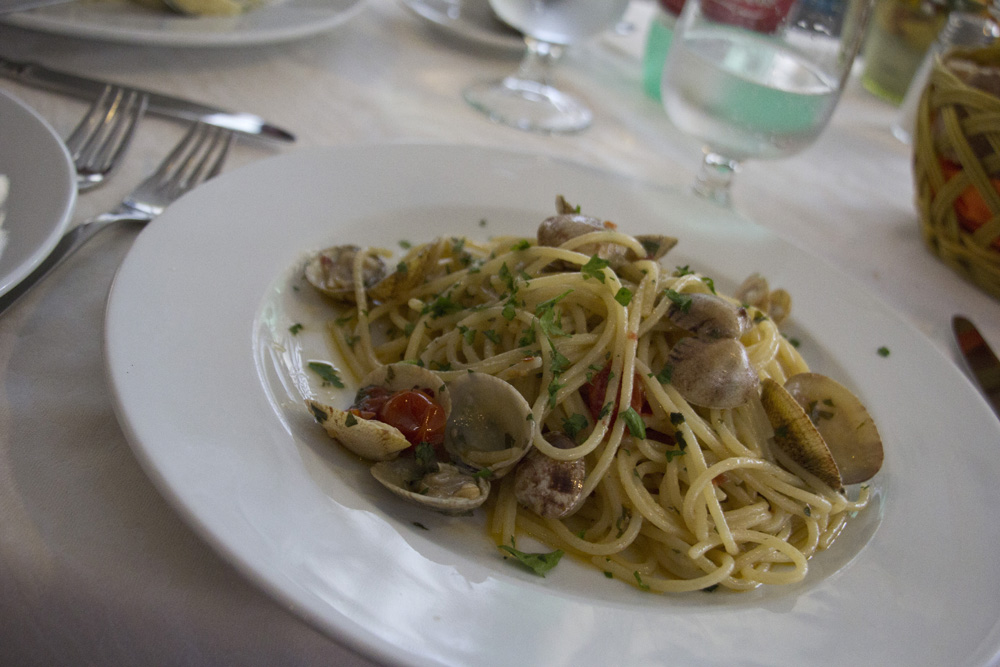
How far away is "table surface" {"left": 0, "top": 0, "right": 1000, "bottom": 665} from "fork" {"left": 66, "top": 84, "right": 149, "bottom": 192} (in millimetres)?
58

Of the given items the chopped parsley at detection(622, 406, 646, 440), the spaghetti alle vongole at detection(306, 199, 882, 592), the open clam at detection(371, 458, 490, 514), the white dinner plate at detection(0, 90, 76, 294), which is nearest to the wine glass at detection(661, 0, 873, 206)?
the spaghetti alle vongole at detection(306, 199, 882, 592)

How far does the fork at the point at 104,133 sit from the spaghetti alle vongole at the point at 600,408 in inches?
30.7

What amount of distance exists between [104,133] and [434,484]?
1.76 metres

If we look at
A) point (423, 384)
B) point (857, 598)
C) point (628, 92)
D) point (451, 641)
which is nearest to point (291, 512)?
point (451, 641)

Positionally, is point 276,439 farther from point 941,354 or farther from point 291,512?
point 941,354

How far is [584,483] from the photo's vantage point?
1935 mm

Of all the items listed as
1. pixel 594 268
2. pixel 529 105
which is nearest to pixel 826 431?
pixel 594 268

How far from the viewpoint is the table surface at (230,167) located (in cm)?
126

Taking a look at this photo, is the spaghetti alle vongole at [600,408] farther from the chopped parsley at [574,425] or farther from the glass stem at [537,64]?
the glass stem at [537,64]

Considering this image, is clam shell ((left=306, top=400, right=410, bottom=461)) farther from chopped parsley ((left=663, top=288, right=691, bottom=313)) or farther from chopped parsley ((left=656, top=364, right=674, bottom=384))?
chopped parsley ((left=663, top=288, right=691, bottom=313))

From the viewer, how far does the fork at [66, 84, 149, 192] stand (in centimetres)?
233

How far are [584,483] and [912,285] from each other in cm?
211

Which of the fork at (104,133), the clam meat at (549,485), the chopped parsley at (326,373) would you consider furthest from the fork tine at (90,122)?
the clam meat at (549,485)

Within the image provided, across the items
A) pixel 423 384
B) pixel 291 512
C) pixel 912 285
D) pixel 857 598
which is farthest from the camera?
pixel 912 285
